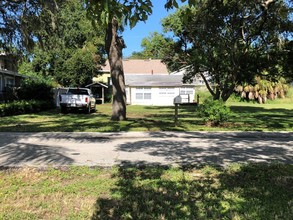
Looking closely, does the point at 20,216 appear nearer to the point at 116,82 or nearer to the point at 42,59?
the point at 116,82

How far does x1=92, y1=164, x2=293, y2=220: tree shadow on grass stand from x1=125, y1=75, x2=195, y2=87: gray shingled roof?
39082mm

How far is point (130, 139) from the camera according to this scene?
40.5 ft

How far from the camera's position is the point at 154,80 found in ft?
160

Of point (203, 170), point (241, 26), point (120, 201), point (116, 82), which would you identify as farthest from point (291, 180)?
point (241, 26)

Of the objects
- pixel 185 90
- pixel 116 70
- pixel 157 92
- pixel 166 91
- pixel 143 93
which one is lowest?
pixel 143 93

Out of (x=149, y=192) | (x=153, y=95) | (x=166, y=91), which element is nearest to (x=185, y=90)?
(x=166, y=91)

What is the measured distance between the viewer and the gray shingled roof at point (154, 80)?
46156mm

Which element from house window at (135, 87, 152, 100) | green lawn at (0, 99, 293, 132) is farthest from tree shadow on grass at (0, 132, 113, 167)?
house window at (135, 87, 152, 100)

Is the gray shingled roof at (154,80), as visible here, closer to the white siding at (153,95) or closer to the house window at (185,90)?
the white siding at (153,95)

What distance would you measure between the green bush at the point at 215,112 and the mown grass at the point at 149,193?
856 centimetres

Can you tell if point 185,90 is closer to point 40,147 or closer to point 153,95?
point 153,95

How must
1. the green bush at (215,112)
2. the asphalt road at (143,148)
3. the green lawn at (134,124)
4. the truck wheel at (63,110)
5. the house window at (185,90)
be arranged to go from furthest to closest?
the house window at (185,90), the truck wheel at (63,110), the green bush at (215,112), the green lawn at (134,124), the asphalt road at (143,148)

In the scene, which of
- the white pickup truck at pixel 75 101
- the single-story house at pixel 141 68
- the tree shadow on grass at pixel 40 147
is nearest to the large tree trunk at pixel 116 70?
the tree shadow on grass at pixel 40 147

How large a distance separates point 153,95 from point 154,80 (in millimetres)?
3516
